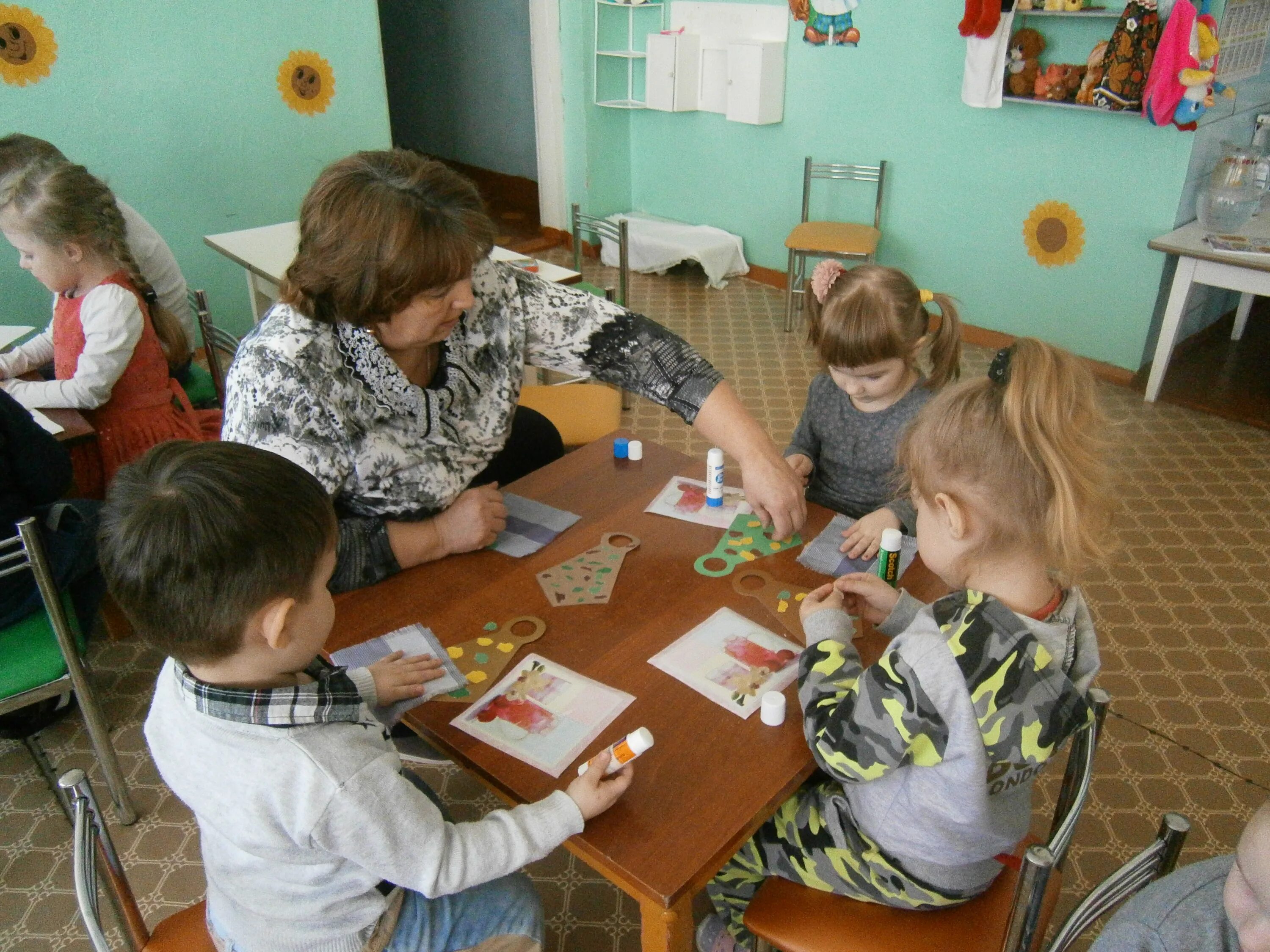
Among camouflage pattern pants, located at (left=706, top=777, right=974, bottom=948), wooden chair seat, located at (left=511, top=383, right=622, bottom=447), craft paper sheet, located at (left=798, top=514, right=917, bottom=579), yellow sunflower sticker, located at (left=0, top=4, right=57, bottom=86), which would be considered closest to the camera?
camouflage pattern pants, located at (left=706, top=777, right=974, bottom=948)

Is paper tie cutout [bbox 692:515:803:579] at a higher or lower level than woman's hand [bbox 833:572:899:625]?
lower

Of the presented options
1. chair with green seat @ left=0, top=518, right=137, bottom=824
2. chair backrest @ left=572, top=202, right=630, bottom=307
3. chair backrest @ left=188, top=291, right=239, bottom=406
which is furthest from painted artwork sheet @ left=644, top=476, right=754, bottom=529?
chair backrest @ left=572, top=202, right=630, bottom=307

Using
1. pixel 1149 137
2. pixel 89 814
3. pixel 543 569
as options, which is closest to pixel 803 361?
pixel 1149 137

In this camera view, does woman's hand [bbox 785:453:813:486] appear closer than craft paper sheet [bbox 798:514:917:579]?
No

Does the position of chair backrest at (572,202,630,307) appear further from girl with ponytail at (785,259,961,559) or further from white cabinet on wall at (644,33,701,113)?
white cabinet on wall at (644,33,701,113)

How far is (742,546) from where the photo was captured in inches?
60.1

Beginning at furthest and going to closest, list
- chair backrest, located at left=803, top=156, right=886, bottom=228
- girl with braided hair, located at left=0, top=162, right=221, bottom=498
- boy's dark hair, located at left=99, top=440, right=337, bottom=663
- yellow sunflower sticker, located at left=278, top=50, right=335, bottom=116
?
chair backrest, located at left=803, top=156, right=886, bottom=228, yellow sunflower sticker, located at left=278, top=50, right=335, bottom=116, girl with braided hair, located at left=0, top=162, right=221, bottom=498, boy's dark hair, located at left=99, top=440, right=337, bottom=663

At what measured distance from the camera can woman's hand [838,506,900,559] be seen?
1.50 meters

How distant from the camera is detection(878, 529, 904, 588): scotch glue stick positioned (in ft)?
4.46

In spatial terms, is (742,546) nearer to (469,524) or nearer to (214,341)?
(469,524)

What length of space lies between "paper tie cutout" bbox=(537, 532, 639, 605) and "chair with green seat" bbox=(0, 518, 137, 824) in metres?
0.88

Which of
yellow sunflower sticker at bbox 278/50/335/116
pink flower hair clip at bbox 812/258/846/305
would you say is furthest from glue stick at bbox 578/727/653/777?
yellow sunflower sticker at bbox 278/50/335/116

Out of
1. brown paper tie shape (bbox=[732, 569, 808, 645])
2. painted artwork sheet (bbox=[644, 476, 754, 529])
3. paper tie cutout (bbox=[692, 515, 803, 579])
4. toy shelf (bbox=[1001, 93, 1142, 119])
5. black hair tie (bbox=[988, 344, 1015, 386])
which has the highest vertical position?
toy shelf (bbox=[1001, 93, 1142, 119])

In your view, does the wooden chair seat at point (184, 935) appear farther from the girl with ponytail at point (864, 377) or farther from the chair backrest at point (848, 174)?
the chair backrest at point (848, 174)
